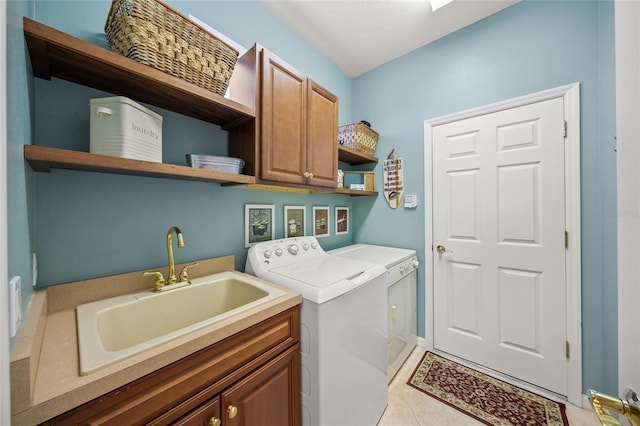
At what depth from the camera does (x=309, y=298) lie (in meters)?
1.07

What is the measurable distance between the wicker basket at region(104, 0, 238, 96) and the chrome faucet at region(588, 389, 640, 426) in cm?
154

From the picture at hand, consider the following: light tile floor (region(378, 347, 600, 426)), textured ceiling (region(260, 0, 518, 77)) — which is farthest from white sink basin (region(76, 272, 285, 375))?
textured ceiling (region(260, 0, 518, 77))

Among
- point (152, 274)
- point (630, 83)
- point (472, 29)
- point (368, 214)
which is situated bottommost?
→ point (152, 274)

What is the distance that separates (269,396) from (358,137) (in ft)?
6.48

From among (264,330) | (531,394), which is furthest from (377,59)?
(531,394)

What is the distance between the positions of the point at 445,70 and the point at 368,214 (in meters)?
1.50

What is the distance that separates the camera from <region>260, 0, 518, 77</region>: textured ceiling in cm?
171

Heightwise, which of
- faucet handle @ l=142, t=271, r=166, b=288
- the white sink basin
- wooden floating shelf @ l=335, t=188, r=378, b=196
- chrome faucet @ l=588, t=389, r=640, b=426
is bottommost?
the white sink basin

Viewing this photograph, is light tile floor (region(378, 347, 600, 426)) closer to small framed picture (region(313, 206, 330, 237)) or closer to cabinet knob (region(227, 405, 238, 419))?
cabinet knob (region(227, 405, 238, 419))

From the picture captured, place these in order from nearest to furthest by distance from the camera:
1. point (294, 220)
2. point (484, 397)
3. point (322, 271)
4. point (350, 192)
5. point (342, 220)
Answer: point (322, 271)
point (484, 397)
point (294, 220)
point (350, 192)
point (342, 220)

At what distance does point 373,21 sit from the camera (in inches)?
72.6

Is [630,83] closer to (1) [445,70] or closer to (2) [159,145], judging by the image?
(2) [159,145]

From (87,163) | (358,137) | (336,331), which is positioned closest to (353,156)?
(358,137)

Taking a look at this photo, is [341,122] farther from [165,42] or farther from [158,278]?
[158,278]
